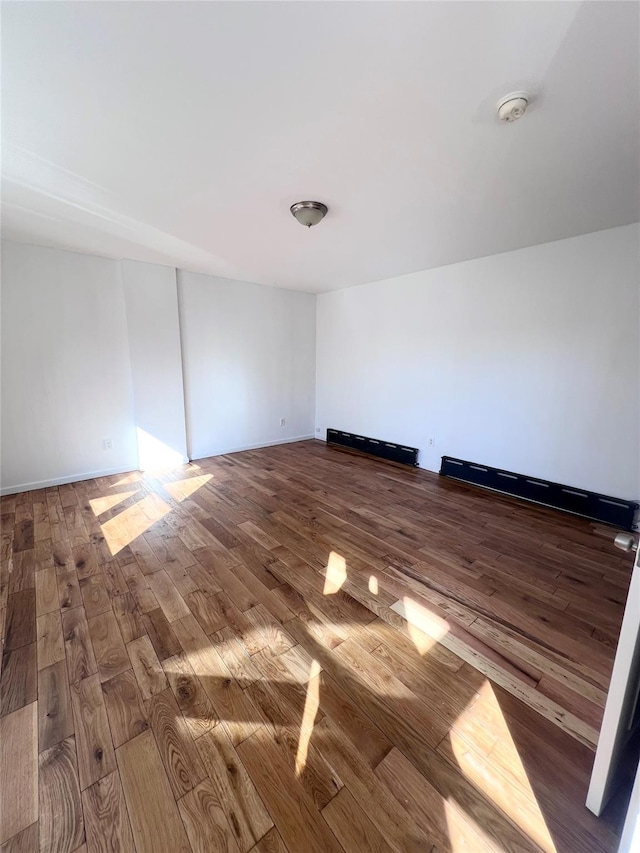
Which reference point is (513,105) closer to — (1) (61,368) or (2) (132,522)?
(2) (132,522)

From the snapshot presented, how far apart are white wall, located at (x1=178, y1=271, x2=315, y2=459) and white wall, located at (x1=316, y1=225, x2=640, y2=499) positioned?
44.5 inches

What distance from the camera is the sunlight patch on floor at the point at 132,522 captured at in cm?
239

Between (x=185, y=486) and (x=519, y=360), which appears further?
(x=185, y=486)

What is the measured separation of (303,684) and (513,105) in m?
2.63

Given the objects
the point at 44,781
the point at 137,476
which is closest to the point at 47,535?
the point at 137,476

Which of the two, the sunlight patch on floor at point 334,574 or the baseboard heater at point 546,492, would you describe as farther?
the baseboard heater at point 546,492

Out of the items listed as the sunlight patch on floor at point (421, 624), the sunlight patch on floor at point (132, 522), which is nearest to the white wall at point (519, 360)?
the sunlight patch on floor at point (421, 624)

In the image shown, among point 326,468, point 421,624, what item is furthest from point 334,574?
point 326,468

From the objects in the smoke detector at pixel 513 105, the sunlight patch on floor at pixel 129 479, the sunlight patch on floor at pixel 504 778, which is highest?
the smoke detector at pixel 513 105

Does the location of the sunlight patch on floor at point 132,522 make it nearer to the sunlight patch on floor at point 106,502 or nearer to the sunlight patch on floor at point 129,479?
the sunlight patch on floor at point 106,502

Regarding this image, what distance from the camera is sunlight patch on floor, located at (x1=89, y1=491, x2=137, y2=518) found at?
289 cm

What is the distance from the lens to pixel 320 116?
1455mm

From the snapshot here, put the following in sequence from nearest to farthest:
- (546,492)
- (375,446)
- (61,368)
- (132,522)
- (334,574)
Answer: (334,574)
(132,522)
(546,492)
(61,368)
(375,446)

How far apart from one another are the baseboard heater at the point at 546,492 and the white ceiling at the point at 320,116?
7.38 feet
